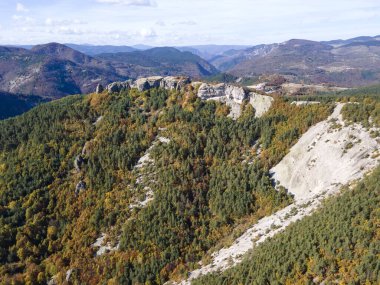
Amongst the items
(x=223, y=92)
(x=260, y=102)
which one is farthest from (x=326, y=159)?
(x=223, y=92)

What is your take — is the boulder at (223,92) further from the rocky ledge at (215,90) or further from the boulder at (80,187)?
the boulder at (80,187)

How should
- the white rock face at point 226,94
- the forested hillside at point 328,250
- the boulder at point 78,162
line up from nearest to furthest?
the forested hillside at point 328,250 < the boulder at point 78,162 < the white rock face at point 226,94

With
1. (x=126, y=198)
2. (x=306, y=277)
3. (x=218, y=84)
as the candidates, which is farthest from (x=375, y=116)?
(x=126, y=198)

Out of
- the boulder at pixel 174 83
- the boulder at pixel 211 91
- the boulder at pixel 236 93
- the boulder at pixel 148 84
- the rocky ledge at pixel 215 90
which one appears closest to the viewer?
the rocky ledge at pixel 215 90

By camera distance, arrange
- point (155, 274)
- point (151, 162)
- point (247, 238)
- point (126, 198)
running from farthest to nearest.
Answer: point (151, 162)
point (126, 198)
point (155, 274)
point (247, 238)

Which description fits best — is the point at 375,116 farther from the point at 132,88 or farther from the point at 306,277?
the point at 132,88

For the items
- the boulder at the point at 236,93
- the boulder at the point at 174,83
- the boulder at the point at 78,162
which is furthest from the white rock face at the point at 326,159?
the boulder at the point at 78,162

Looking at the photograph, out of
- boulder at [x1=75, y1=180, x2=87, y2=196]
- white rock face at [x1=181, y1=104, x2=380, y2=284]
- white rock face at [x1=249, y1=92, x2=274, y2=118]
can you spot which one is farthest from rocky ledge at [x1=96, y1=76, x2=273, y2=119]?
boulder at [x1=75, y1=180, x2=87, y2=196]

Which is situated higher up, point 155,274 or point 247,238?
point 247,238
